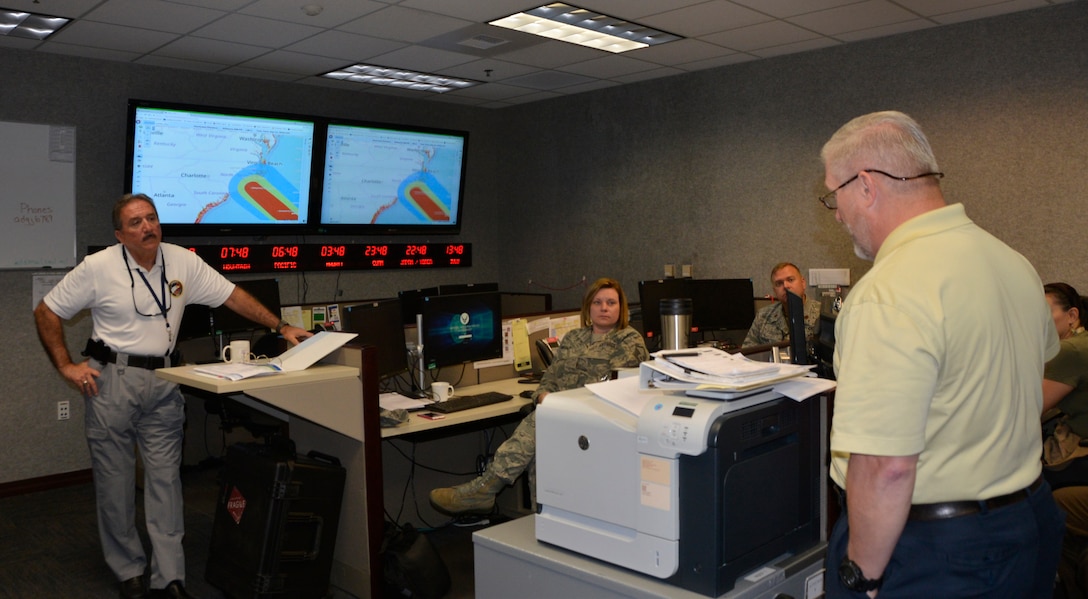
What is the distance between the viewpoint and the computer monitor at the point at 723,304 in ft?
17.4

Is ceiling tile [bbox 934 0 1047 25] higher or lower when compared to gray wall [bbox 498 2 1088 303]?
higher

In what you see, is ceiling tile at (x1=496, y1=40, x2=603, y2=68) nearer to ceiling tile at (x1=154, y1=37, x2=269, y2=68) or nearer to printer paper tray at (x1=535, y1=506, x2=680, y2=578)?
ceiling tile at (x1=154, y1=37, x2=269, y2=68)

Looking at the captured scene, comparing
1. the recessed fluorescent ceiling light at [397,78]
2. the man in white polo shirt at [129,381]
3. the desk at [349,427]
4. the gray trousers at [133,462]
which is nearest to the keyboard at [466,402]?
the desk at [349,427]

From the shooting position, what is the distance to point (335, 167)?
5.90 m

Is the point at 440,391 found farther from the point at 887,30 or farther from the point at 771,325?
the point at 887,30

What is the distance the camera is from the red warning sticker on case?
3160mm

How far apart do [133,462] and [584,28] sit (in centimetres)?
309

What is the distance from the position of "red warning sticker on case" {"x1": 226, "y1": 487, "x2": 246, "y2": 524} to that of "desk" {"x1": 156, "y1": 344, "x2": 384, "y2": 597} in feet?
1.14

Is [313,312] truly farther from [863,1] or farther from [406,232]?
[863,1]

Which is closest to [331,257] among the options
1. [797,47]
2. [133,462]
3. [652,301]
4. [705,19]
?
[652,301]

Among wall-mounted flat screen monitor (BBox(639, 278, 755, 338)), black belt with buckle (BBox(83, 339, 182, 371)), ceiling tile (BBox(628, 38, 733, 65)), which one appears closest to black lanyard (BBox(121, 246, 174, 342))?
black belt with buckle (BBox(83, 339, 182, 371))

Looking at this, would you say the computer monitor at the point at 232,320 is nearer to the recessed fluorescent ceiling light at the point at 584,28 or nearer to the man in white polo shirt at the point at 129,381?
Answer: the man in white polo shirt at the point at 129,381

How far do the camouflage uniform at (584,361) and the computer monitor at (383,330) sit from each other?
0.60 metres

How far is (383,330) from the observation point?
12.2 ft
